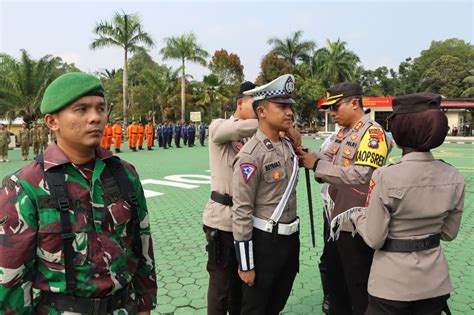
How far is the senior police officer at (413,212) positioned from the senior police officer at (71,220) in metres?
1.15

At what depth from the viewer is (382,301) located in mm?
1811

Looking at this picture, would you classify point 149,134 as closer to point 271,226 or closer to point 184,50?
point 184,50

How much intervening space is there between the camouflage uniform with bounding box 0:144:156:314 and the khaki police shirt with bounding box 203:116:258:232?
933 millimetres

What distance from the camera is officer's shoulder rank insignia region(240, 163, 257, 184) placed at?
7.01ft

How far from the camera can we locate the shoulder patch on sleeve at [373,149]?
2.36m

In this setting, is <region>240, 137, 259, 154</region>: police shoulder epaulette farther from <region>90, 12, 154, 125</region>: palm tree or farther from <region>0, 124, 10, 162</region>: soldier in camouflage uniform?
<region>90, 12, 154, 125</region>: palm tree

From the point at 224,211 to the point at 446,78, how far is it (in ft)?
167

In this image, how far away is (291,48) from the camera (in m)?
38.6

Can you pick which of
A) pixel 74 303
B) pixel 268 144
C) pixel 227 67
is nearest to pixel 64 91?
pixel 74 303

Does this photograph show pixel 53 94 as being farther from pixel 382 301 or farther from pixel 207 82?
pixel 207 82

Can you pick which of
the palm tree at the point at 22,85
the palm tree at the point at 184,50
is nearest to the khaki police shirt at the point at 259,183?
the palm tree at the point at 22,85

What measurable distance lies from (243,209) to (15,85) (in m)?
24.5

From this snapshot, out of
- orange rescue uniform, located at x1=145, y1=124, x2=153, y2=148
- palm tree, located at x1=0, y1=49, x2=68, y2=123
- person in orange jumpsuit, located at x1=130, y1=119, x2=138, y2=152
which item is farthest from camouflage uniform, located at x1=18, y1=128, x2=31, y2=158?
palm tree, located at x1=0, y1=49, x2=68, y2=123

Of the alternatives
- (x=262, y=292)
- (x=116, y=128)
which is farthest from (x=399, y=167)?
(x=116, y=128)
